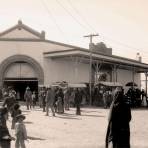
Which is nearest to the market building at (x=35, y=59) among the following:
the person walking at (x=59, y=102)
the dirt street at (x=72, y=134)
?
the person walking at (x=59, y=102)

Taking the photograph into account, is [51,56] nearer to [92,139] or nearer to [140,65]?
[140,65]

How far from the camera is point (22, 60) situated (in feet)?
137

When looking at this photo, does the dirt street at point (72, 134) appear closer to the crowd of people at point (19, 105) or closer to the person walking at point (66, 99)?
the crowd of people at point (19, 105)

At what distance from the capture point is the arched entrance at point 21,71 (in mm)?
41594

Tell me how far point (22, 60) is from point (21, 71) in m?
1.10

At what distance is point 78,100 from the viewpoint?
2795 centimetres

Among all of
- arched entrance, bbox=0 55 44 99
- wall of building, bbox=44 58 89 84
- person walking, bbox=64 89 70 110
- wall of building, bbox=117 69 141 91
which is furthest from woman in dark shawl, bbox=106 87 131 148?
wall of building, bbox=117 69 141 91

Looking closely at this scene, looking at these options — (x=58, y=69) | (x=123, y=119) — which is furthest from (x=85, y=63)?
(x=123, y=119)

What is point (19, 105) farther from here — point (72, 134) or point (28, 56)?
point (28, 56)

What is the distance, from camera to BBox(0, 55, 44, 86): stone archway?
41406mm

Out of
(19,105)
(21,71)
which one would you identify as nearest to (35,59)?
(21,71)

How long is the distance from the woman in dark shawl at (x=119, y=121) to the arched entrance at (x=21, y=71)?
3037 centimetres

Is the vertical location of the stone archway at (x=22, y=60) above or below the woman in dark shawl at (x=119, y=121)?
above

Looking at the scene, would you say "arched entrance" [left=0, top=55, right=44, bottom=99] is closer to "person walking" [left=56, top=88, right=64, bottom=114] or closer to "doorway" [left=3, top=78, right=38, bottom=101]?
"doorway" [left=3, top=78, right=38, bottom=101]
